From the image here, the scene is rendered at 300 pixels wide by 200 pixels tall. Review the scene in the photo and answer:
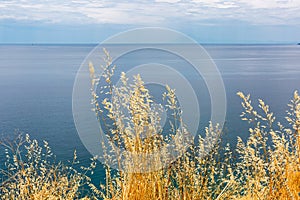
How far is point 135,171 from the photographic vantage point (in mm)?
2521

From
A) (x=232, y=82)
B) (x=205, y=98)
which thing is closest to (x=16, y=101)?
(x=205, y=98)

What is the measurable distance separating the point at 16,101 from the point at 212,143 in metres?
23.0

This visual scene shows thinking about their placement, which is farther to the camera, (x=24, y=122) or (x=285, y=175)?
(x=24, y=122)

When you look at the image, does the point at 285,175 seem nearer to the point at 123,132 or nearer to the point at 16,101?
the point at 123,132

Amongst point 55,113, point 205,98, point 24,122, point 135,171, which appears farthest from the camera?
point 205,98

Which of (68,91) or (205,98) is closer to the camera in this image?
(205,98)

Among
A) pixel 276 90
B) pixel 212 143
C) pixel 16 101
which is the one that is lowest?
pixel 16 101

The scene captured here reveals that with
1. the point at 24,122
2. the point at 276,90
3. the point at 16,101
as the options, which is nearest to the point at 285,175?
the point at 24,122

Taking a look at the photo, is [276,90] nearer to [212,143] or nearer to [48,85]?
[48,85]

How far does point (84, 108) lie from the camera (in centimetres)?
1886

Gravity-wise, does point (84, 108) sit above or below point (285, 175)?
below

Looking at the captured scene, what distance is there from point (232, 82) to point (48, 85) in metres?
15.5

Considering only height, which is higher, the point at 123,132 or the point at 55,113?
the point at 123,132

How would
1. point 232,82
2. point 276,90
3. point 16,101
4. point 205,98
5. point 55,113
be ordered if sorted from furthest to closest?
point 232,82, point 276,90, point 16,101, point 205,98, point 55,113
